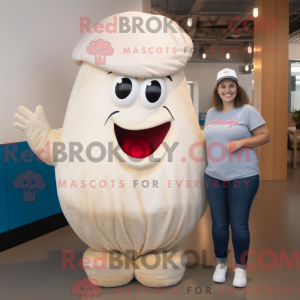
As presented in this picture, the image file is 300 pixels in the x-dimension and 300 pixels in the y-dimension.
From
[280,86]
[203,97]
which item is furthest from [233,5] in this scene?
[203,97]

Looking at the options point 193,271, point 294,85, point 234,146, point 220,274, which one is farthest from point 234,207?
point 294,85

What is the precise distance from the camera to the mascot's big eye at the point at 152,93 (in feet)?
7.54

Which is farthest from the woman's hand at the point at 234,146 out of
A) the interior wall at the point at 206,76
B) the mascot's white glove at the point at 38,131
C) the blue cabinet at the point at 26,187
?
the interior wall at the point at 206,76

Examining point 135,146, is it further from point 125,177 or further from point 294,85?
point 294,85

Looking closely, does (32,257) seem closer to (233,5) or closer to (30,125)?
(30,125)

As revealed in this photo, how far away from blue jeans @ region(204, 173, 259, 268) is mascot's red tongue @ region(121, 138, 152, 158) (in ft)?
1.40

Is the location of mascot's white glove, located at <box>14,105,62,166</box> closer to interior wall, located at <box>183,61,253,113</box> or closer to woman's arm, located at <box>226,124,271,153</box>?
woman's arm, located at <box>226,124,271,153</box>

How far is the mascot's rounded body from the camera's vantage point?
2256 millimetres

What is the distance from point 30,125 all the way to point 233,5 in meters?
8.22

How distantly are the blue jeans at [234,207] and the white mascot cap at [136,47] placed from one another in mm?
782

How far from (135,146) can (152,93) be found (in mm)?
370

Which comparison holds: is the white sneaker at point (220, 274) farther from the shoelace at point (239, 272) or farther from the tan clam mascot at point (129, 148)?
the tan clam mascot at point (129, 148)

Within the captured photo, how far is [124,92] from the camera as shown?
2287 millimetres

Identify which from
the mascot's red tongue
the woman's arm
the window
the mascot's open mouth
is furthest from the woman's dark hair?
→ the window
